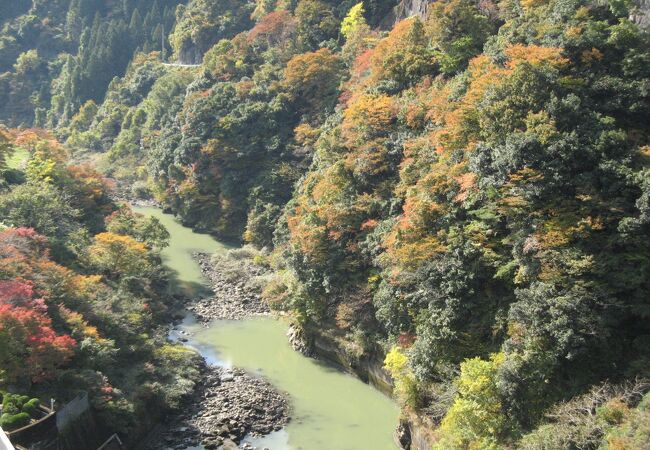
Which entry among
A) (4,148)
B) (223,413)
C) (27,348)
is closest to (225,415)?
(223,413)

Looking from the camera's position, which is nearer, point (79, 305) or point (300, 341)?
point (79, 305)

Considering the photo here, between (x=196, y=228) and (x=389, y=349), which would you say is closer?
(x=389, y=349)

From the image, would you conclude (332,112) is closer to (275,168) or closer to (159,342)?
(275,168)

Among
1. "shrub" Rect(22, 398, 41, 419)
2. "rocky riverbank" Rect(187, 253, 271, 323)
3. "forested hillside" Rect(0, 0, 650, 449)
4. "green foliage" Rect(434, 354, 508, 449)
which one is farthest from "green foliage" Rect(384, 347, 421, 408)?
"rocky riverbank" Rect(187, 253, 271, 323)

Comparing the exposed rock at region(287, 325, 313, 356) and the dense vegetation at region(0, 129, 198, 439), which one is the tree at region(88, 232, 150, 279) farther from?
the exposed rock at region(287, 325, 313, 356)

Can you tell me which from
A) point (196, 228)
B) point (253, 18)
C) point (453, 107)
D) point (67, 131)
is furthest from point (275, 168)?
point (67, 131)

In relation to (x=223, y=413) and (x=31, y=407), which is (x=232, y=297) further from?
(x=31, y=407)
